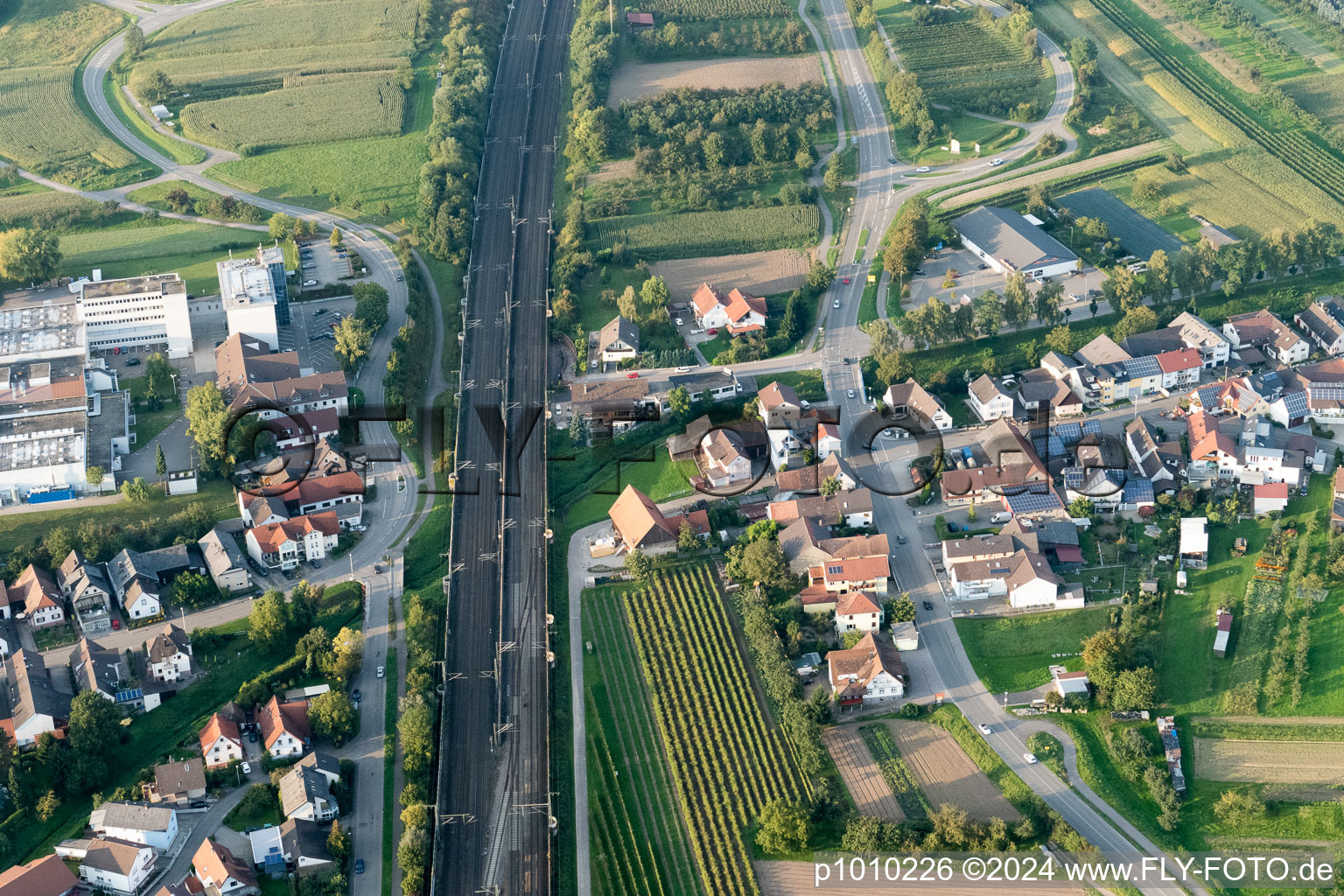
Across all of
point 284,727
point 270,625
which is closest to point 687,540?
point 270,625

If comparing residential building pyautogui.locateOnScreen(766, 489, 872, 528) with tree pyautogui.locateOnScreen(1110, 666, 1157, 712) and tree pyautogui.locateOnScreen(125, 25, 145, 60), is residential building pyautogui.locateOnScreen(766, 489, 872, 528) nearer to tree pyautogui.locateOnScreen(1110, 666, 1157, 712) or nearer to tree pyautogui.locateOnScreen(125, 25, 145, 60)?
tree pyautogui.locateOnScreen(1110, 666, 1157, 712)

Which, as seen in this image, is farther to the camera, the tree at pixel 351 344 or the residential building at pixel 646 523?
the tree at pixel 351 344

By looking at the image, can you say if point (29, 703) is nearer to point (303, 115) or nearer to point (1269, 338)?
point (303, 115)

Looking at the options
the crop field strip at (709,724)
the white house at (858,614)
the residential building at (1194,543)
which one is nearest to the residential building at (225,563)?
the crop field strip at (709,724)

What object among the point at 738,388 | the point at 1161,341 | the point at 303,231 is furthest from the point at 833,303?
the point at 303,231

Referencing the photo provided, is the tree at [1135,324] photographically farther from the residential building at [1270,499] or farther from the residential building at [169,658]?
the residential building at [169,658]

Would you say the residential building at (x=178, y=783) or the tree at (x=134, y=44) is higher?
the tree at (x=134, y=44)

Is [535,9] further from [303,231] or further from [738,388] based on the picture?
[738,388]

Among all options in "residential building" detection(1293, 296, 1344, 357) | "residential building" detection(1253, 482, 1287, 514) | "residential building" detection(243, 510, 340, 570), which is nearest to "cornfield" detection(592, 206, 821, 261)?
"residential building" detection(1293, 296, 1344, 357)
